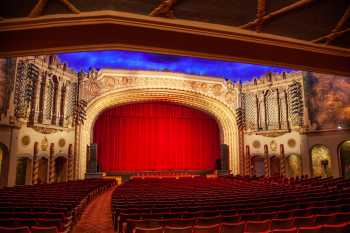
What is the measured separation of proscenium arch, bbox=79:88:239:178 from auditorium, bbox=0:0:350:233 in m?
0.13

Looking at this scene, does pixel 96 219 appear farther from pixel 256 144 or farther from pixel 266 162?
pixel 256 144

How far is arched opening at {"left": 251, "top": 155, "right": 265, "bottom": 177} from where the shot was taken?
2245cm

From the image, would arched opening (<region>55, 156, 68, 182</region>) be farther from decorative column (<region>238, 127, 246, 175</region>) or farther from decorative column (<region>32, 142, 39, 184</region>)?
decorative column (<region>238, 127, 246, 175</region>)

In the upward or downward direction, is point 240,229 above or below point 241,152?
below

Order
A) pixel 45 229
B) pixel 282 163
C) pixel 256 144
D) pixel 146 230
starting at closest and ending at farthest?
pixel 146 230
pixel 45 229
pixel 282 163
pixel 256 144

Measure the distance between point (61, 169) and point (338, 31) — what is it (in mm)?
19224

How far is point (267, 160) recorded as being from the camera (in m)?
21.3

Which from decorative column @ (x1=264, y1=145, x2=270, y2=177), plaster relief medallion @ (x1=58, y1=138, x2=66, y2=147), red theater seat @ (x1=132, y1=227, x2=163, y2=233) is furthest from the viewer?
decorative column @ (x1=264, y1=145, x2=270, y2=177)

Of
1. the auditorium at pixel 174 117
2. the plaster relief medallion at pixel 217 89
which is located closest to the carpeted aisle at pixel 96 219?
the auditorium at pixel 174 117

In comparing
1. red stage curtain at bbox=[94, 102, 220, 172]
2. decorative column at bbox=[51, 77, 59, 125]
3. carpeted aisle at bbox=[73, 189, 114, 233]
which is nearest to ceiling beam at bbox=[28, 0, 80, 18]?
carpeted aisle at bbox=[73, 189, 114, 233]

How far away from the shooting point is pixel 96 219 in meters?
7.61

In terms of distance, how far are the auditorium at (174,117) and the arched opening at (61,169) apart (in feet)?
0.24

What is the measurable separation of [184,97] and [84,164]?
10.1 m

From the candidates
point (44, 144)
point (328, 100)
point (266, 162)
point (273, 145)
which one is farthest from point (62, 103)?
point (328, 100)
